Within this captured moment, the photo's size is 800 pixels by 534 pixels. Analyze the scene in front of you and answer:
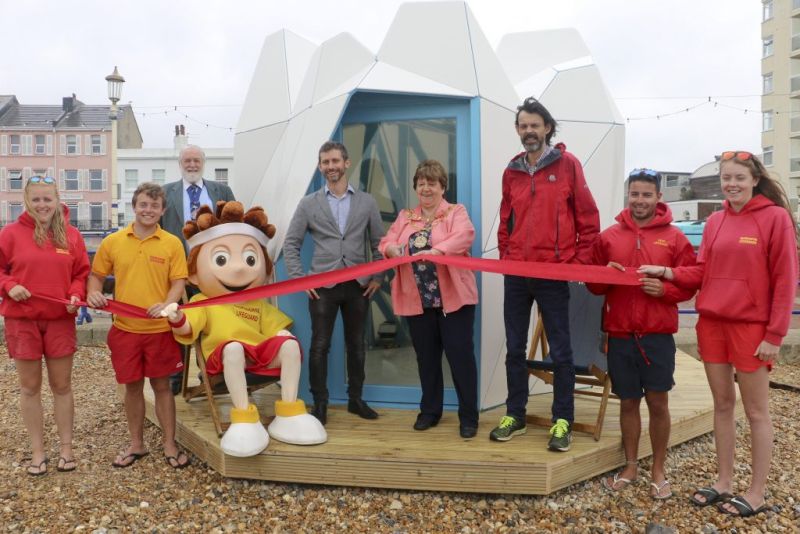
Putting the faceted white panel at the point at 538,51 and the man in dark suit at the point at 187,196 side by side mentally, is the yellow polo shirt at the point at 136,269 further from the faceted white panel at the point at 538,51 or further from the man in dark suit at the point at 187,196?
the faceted white panel at the point at 538,51

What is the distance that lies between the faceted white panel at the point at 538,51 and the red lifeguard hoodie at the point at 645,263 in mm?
2376

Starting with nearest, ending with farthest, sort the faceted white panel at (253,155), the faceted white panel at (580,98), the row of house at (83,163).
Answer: the faceted white panel at (580,98), the faceted white panel at (253,155), the row of house at (83,163)

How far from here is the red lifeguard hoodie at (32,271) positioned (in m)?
3.92

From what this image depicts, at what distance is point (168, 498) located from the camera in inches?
152

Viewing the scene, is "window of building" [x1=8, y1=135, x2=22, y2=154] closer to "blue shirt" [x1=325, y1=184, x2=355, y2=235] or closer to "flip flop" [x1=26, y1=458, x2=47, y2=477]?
"flip flop" [x1=26, y1=458, x2=47, y2=477]

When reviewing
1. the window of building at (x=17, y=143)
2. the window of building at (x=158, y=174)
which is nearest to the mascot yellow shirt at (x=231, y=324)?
the window of building at (x=158, y=174)

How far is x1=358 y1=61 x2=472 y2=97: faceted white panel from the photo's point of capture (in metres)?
4.70

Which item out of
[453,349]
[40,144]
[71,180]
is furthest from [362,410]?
[40,144]

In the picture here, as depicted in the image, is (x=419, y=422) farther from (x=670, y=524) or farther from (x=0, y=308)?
(x=0, y=308)

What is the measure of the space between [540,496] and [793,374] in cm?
553

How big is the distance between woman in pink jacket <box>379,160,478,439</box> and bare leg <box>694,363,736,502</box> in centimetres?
135

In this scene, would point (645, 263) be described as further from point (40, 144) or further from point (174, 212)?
point (40, 144)

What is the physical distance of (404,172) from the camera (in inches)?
198

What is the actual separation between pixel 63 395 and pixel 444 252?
8.28ft
